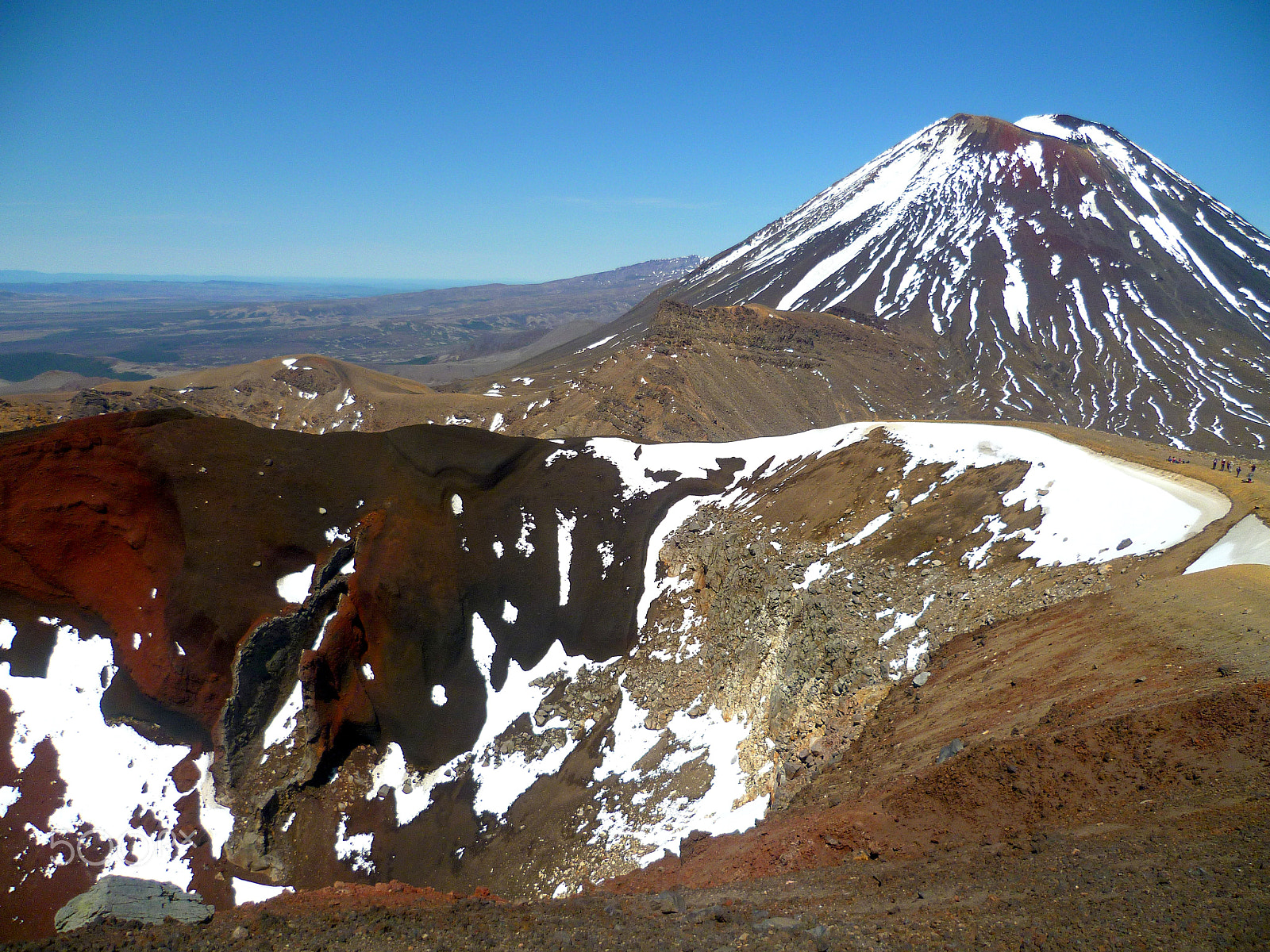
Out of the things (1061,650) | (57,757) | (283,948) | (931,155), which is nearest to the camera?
(283,948)

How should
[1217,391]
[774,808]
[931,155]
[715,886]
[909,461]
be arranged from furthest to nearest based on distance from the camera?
[931,155]
[1217,391]
[909,461]
[774,808]
[715,886]

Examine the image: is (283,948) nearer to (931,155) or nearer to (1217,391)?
(1217,391)

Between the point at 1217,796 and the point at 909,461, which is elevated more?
the point at 909,461

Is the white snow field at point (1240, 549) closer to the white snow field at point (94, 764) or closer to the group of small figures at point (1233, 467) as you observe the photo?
the group of small figures at point (1233, 467)

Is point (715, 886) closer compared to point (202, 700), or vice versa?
point (715, 886)

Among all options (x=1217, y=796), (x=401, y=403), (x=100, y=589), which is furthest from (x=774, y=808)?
(x=401, y=403)

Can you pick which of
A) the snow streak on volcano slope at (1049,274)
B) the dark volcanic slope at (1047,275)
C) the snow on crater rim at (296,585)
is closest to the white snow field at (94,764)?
the snow on crater rim at (296,585)
